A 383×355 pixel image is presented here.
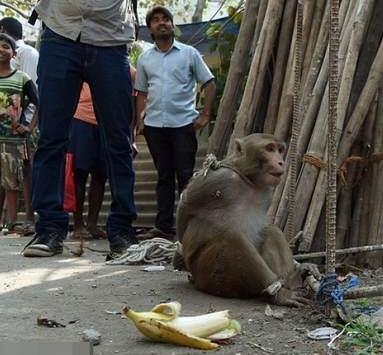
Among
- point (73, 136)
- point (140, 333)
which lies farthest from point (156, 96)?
point (140, 333)

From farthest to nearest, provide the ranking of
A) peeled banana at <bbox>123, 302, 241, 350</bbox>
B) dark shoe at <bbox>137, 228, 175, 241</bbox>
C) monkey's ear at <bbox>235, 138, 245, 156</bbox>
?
dark shoe at <bbox>137, 228, 175, 241</bbox>, monkey's ear at <bbox>235, 138, 245, 156</bbox>, peeled banana at <bbox>123, 302, 241, 350</bbox>

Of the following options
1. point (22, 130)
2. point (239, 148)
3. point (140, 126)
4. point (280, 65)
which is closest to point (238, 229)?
point (239, 148)

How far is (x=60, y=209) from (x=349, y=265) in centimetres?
178

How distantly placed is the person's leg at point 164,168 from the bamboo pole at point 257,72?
5.26 feet

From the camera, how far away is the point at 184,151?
6805 mm

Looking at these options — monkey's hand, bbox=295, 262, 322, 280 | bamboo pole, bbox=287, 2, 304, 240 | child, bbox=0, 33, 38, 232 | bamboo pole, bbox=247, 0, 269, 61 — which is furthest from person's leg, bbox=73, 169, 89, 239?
monkey's hand, bbox=295, 262, 322, 280

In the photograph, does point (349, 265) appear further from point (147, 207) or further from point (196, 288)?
point (147, 207)

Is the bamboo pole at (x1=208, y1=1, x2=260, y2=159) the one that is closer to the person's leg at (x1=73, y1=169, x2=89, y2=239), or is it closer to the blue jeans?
the blue jeans

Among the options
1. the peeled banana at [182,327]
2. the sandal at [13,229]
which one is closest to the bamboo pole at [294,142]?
the peeled banana at [182,327]

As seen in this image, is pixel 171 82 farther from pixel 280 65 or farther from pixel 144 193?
pixel 144 193

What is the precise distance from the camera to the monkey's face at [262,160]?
401 centimetres

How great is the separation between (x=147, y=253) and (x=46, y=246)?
0.62 m

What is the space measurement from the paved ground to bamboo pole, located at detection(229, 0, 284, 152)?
1.14 m

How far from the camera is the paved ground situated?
297 cm
